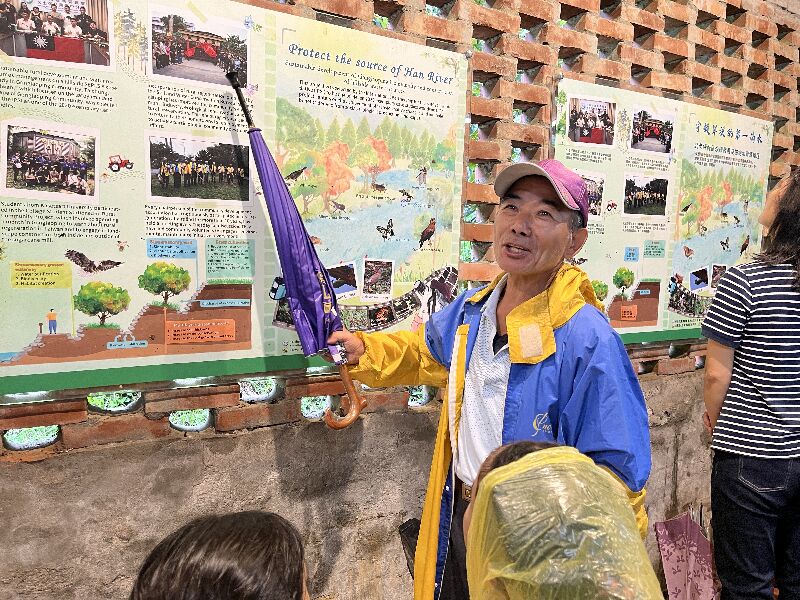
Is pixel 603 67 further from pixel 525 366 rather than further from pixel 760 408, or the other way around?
pixel 525 366

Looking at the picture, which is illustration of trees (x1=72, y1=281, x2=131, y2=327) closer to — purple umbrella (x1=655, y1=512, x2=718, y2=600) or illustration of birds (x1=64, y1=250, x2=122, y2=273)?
illustration of birds (x1=64, y1=250, x2=122, y2=273)

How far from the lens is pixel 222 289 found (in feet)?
6.14

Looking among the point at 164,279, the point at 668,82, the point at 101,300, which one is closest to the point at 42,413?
the point at 101,300

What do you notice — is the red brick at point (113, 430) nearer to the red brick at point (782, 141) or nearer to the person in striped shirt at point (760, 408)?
the person in striped shirt at point (760, 408)

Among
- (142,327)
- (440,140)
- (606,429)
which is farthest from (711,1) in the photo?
(142,327)

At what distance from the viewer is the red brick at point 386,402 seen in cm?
224

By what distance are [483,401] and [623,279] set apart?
1.65 m

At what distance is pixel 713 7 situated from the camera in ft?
10.4

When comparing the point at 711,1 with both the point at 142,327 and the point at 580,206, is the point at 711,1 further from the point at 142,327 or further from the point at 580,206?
the point at 142,327

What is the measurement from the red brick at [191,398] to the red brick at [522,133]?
4.94ft

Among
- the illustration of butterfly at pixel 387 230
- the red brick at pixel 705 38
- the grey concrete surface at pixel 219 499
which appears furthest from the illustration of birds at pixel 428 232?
the red brick at pixel 705 38

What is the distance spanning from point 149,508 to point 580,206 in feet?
5.24

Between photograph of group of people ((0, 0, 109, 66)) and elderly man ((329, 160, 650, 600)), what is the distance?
108 centimetres

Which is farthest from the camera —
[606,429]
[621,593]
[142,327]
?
[142,327]
